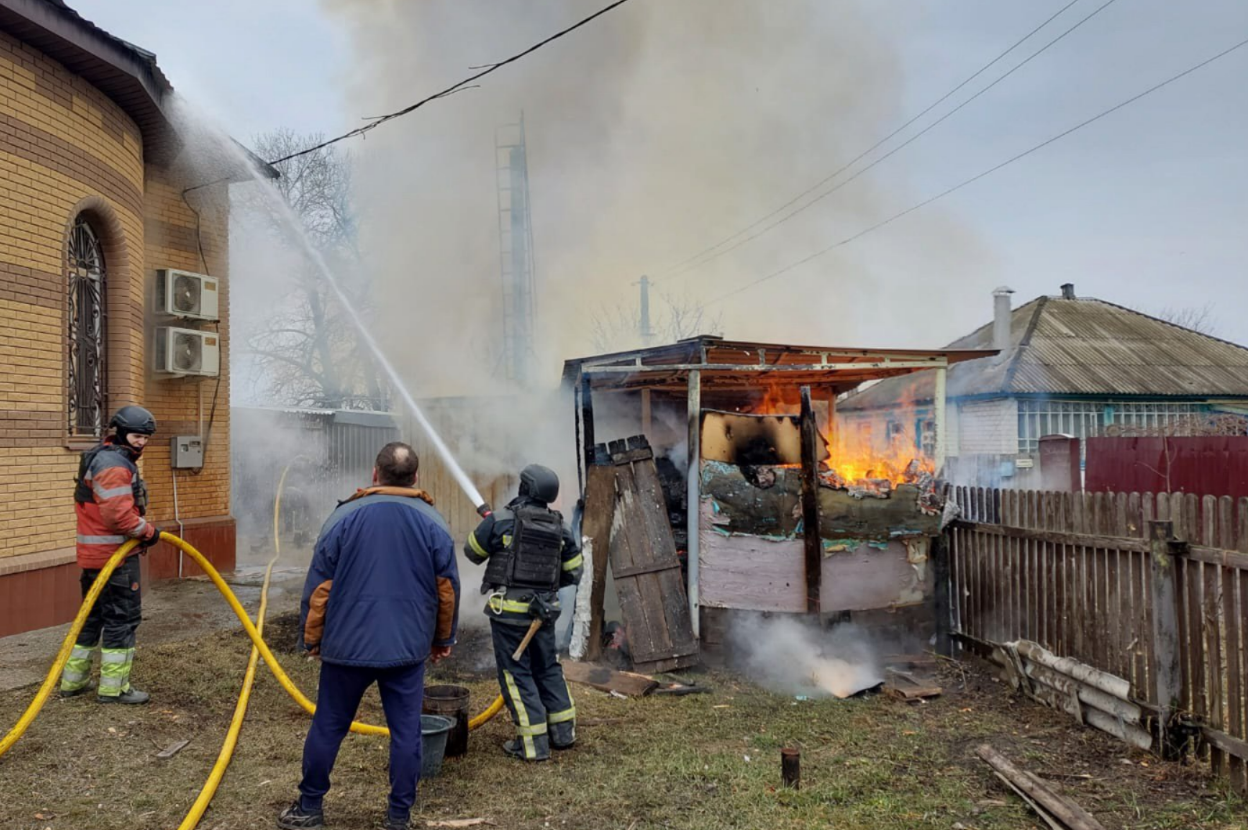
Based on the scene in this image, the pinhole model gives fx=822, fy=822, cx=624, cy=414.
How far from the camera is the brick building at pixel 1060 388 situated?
20750 mm

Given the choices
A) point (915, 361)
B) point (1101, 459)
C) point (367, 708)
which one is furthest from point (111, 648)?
point (1101, 459)

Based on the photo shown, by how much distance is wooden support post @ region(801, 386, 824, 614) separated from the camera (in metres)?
7.32

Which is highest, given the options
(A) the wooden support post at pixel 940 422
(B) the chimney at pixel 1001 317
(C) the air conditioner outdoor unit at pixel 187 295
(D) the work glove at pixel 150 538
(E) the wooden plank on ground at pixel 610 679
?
(B) the chimney at pixel 1001 317

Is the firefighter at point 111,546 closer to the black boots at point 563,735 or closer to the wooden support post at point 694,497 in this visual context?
the black boots at point 563,735

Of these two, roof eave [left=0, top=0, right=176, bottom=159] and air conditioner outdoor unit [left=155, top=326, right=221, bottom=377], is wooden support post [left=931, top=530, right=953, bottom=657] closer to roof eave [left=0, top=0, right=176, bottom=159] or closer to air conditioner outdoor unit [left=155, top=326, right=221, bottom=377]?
air conditioner outdoor unit [left=155, top=326, right=221, bottom=377]

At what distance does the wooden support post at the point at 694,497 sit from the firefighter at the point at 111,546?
4225 millimetres

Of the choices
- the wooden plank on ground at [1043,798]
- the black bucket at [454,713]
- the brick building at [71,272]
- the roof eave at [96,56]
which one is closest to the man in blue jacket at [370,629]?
the black bucket at [454,713]

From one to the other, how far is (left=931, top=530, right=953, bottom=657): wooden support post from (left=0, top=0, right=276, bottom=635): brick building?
7.71m

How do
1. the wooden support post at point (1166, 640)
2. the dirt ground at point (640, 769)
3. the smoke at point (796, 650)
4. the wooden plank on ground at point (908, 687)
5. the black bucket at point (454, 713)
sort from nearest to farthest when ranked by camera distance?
the dirt ground at point (640, 769)
the wooden support post at point (1166, 640)
the black bucket at point (454, 713)
the wooden plank on ground at point (908, 687)
the smoke at point (796, 650)

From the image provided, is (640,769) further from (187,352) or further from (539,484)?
(187,352)

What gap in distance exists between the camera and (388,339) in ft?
48.9

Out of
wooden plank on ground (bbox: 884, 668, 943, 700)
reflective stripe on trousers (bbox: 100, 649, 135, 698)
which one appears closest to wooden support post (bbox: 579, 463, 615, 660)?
wooden plank on ground (bbox: 884, 668, 943, 700)

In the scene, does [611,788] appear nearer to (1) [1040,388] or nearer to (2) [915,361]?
(2) [915,361]

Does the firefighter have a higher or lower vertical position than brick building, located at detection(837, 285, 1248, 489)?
lower
